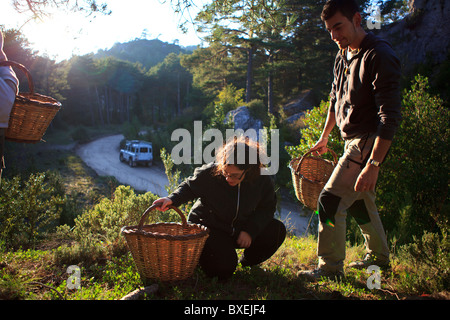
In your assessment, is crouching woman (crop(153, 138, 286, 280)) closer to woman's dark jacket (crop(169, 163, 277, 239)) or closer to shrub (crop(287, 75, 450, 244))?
woman's dark jacket (crop(169, 163, 277, 239))

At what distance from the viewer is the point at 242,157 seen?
2898 mm

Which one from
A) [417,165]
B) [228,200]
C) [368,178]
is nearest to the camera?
[368,178]

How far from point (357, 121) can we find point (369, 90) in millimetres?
266

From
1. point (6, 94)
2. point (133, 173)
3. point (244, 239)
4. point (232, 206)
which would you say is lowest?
point (133, 173)

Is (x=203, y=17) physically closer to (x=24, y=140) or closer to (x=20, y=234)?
(x=24, y=140)

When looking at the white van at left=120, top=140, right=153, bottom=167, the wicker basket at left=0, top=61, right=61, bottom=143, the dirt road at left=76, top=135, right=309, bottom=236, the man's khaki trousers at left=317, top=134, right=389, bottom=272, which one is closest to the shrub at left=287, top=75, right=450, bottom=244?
the man's khaki trousers at left=317, top=134, right=389, bottom=272

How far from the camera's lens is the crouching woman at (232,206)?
9.60 ft

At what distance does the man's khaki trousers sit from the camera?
2680 millimetres

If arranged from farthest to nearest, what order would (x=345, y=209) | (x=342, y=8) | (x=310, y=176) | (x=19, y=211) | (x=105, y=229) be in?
(x=19, y=211) → (x=310, y=176) → (x=105, y=229) → (x=345, y=209) → (x=342, y=8)

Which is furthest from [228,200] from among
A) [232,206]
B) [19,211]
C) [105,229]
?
[19,211]

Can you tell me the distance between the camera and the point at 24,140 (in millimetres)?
2889

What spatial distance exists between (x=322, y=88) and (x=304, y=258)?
2705cm

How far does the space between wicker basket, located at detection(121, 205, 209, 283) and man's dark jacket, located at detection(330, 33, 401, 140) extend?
1.59 metres

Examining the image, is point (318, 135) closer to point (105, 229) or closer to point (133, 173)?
point (105, 229)
